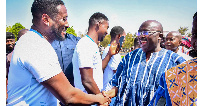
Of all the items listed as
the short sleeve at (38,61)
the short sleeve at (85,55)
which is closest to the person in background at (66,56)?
the short sleeve at (85,55)

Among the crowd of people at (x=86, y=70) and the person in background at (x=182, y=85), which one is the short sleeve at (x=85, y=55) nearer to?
the crowd of people at (x=86, y=70)

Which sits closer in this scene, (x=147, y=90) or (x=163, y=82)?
(x=163, y=82)

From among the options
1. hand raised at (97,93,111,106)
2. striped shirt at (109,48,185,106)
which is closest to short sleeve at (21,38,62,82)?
hand raised at (97,93,111,106)

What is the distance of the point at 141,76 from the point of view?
220 centimetres

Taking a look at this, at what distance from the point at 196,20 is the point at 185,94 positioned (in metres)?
0.61

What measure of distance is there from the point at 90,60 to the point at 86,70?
16 cm

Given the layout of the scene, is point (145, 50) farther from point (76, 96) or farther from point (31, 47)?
point (31, 47)

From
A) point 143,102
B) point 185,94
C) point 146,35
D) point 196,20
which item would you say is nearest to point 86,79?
point 143,102

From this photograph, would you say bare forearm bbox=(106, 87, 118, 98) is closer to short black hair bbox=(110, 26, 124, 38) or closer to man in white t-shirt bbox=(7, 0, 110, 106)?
man in white t-shirt bbox=(7, 0, 110, 106)

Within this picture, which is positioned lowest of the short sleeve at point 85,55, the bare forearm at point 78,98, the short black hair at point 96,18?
the bare forearm at point 78,98

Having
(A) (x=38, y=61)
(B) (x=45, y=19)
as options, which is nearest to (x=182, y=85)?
(A) (x=38, y=61)

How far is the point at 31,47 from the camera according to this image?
1.42 metres

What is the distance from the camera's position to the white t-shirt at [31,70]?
4.61 feet

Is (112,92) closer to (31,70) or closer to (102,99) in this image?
(102,99)
